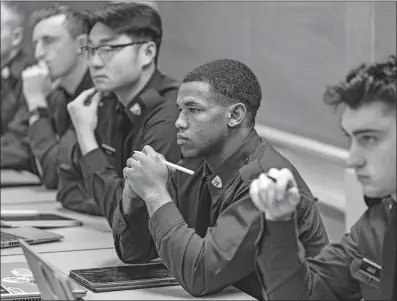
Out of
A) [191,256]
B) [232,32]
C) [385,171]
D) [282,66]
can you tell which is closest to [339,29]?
[282,66]

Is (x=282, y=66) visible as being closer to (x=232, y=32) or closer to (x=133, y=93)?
(x=232, y=32)

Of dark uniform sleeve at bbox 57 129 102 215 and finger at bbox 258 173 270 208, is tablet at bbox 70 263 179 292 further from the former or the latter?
dark uniform sleeve at bbox 57 129 102 215

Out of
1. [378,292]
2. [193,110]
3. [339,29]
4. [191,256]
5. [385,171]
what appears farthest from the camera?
[339,29]

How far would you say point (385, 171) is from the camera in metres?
2.04

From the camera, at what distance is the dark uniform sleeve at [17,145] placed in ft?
17.7

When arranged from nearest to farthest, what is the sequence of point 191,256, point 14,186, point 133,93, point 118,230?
1. point 191,256
2. point 118,230
3. point 133,93
4. point 14,186

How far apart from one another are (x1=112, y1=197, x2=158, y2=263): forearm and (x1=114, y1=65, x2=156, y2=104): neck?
0.95 metres

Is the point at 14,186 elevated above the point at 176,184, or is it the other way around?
the point at 176,184

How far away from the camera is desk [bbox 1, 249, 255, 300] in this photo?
2570 millimetres

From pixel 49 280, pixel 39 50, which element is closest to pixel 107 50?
pixel 39 50

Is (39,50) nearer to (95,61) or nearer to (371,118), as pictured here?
(95,61)

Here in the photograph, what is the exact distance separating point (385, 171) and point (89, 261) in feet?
4.55

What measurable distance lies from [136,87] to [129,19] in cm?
27

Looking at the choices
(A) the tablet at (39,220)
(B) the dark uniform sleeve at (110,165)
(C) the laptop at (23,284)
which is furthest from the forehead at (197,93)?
(A) the tablet at (39,220)
